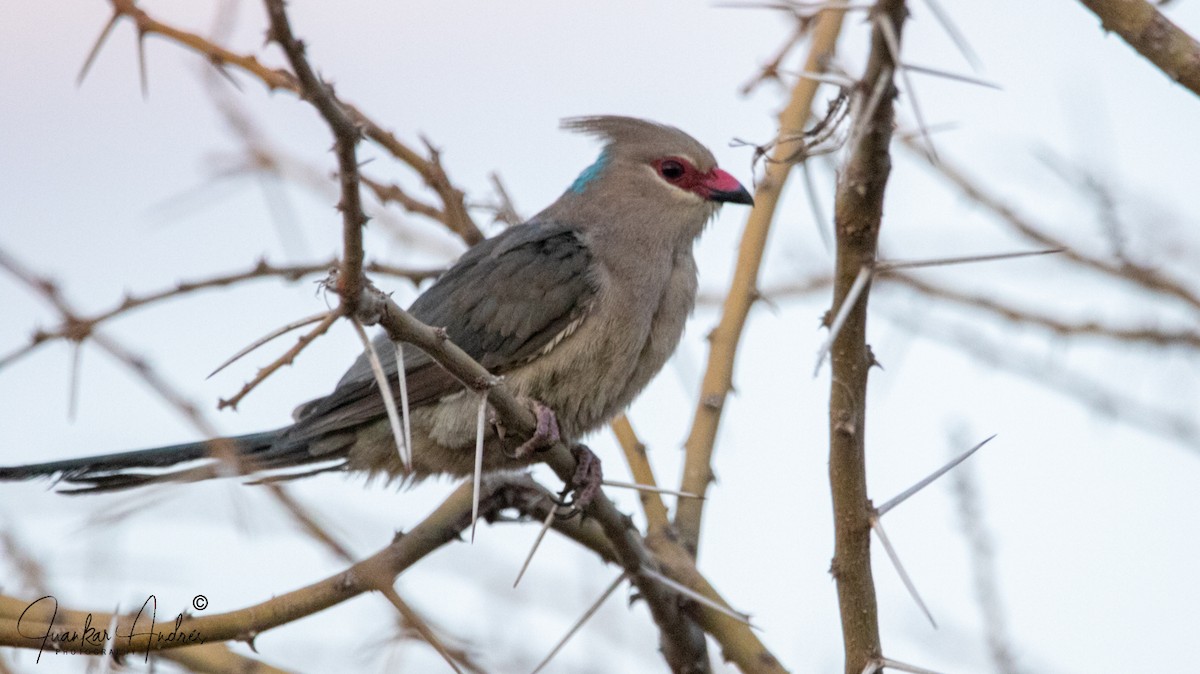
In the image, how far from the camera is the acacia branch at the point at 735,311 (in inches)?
167

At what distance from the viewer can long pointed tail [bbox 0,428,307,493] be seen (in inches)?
165

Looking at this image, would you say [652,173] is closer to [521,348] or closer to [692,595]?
[521,348]

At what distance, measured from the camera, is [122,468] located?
4508 mm

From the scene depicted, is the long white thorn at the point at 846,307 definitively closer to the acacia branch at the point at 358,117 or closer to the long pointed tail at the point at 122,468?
the acacia branch at the point at 358,117

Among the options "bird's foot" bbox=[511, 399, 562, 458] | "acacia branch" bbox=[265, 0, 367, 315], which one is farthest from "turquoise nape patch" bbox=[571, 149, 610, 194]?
"acacia branch" bbox=[265, 0, 367, 315]

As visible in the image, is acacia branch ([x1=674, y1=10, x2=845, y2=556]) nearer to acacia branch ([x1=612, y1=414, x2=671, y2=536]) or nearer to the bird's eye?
acacia branch ([x1=612, y1=414, x2=671, y2=536])

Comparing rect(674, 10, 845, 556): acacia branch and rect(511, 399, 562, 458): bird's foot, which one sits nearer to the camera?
rect(511, 399, 562, 458): bird's foot

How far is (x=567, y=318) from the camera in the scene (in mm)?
4680

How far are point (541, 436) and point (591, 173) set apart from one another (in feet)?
7.66

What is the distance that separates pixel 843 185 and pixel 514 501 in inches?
93.8

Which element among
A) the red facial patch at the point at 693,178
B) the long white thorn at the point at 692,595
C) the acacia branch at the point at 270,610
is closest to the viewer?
the acacia branch at the point at 270,610

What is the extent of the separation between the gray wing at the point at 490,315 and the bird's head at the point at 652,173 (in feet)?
1.51

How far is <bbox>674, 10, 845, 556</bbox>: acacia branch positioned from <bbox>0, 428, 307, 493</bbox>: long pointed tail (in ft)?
5.01

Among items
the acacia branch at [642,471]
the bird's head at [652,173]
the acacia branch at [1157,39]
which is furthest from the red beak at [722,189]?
the acacia branch at [1157,39]
